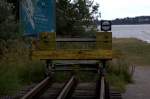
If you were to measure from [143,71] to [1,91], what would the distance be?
34.4 feet

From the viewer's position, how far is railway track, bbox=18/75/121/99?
44.6 feet

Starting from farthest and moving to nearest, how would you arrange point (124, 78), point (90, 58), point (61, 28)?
1. point (61, 28)
2. point (124, 78)
3. point (90, 58)

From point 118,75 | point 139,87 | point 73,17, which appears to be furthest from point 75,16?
point 139,87

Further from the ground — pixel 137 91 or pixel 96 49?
pixel 96 49

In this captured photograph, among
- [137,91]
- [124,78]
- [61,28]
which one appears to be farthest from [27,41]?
[61,28]

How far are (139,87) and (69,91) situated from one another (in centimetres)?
327

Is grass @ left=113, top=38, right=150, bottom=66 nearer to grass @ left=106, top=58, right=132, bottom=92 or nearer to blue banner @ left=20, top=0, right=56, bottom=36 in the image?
grass @ left=106, top=58, right=132, bottom=92

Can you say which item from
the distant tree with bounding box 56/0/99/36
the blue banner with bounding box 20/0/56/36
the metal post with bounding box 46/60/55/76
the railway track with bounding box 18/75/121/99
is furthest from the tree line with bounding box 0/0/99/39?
the railway track with bounding box 18/75/121/99

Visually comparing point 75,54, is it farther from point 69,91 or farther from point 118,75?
point 69,91

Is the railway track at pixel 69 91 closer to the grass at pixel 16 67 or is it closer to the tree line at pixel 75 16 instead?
the grass at pixel 16 67

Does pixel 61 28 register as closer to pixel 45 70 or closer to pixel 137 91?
pixel 45 70

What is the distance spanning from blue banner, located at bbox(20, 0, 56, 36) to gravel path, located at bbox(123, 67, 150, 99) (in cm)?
476

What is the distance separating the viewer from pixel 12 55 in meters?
19.2

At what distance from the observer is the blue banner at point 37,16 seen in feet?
80.7
